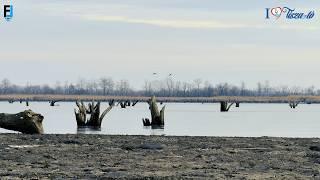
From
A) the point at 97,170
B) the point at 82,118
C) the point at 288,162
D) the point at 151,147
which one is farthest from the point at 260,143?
the point at 82,118

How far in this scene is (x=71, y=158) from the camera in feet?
54.7

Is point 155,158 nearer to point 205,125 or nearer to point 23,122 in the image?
point 23,122

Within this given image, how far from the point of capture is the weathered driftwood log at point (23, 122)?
26.4 metres

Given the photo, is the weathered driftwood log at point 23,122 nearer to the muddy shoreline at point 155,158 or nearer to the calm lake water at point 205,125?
the muddy shoreline at point 155,158

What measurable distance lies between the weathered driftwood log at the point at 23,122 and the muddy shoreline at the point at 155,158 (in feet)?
8.95

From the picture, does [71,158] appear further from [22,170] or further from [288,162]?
[288,162]

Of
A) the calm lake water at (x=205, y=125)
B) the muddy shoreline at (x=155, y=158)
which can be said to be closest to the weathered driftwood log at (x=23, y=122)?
the muddy shoreline at (x=155, y=158)

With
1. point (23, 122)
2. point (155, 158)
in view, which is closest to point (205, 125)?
point (23, 122)

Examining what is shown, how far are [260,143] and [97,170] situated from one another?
9.90 m

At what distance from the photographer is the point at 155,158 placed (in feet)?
55.2

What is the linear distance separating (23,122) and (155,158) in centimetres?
1115

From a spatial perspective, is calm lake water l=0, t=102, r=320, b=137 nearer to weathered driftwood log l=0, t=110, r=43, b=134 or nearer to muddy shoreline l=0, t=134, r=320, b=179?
weathered driftwood log l=0, t=110, r=43, b=134

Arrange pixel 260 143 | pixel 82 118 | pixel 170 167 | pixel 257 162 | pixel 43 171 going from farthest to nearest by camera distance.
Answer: pixel 82 118
pixel 260 143
pixel 257 162
pixel 170 167
pixel 43 171

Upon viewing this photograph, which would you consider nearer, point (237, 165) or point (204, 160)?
point (237, 165)
